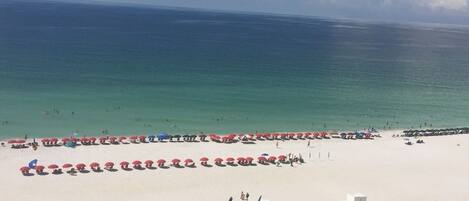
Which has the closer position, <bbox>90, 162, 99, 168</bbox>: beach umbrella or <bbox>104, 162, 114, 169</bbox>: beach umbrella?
<bbox>90, 162, 99, 168</bbox>: beach umbrella

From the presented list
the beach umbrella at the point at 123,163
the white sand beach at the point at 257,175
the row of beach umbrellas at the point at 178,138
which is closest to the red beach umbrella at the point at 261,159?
the white sand beach at the point at 257,175

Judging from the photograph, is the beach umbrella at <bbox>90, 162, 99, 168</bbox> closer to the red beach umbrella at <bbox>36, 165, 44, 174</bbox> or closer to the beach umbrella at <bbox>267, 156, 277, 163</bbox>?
the red beach umbrella at <bbox>36, 165, 44, 174</bbox>

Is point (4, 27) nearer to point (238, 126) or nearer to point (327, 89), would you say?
point (327, 89)

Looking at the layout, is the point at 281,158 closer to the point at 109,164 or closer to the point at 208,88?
the point at 109,164

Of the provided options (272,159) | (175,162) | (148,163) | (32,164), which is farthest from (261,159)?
(32,164)

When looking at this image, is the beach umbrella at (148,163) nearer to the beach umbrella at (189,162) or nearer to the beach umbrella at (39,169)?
the beach umbrella at (189,162)

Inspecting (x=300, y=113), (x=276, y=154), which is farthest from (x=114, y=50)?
(x=276, y=154)

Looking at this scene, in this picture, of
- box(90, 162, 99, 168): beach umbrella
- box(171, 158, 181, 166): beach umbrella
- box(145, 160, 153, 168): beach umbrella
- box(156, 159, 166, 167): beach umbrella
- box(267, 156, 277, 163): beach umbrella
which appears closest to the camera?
box(90, 162, 99, 168): beach umbrella

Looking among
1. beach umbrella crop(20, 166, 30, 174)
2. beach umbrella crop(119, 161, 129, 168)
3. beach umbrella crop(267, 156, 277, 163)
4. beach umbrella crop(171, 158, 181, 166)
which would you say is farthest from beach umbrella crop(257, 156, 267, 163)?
beach umbrella crop(20, 166, 30, 174)
